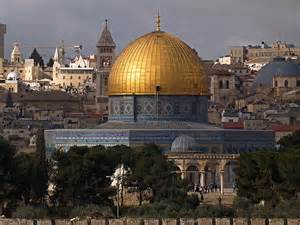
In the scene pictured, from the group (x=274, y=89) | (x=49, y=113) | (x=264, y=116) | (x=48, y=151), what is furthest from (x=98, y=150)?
(x=274, y=89)

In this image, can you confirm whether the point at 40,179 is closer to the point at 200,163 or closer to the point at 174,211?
the point at 174,211

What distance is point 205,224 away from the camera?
5747cm

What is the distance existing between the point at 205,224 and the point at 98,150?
98.5 feet

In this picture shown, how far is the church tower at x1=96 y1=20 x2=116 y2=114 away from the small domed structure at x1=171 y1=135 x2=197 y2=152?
68573 mm

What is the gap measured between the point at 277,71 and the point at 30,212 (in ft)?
419

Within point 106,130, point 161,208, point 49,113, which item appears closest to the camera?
point 161,208

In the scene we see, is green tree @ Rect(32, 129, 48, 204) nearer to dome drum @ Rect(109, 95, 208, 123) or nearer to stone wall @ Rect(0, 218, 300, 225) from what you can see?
stone wall @ Rect(0, 218, 300, 225)

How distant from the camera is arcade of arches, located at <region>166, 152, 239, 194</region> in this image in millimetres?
99938

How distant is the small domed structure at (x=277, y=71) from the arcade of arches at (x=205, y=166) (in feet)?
301

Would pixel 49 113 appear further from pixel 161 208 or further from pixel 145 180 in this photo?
pixel 161 208

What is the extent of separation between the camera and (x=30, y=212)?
66.9m

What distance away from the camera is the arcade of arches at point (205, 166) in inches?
3935

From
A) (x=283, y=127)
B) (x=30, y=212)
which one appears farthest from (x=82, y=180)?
(x=283, y=127)

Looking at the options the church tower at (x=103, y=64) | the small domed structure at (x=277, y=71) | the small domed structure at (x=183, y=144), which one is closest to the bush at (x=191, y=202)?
the small domed structure at (x=183, y=144)
